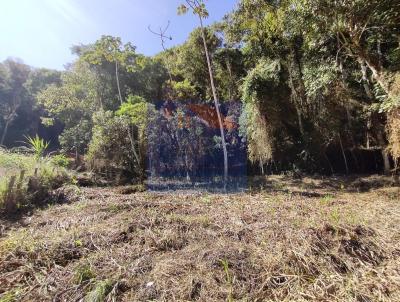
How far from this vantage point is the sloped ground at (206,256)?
200 centimetres

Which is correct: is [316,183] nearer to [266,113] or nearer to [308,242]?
[266,113]

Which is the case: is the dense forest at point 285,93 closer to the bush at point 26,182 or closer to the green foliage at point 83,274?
the bush at point 26,182

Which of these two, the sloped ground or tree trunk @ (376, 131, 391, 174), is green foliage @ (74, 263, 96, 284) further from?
tree trunk @ (376, 131, 391, 174)

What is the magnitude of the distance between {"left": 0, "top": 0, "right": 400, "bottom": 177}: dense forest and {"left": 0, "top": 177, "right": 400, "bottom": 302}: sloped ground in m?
3.19

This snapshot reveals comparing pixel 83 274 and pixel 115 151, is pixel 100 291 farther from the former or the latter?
pixel 115 151

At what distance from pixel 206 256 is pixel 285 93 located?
6.89 m

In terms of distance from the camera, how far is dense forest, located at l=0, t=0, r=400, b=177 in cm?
566

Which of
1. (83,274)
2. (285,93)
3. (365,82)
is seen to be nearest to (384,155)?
(365,82)

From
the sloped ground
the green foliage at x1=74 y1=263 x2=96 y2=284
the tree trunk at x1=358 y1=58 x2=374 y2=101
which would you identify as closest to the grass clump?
the sloped ground

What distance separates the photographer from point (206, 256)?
8.02ft

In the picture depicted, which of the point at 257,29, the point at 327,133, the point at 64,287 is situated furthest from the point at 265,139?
the point at 64,287

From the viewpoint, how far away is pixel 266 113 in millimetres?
8273

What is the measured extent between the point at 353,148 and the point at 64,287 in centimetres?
787

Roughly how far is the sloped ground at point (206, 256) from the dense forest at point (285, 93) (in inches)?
126
